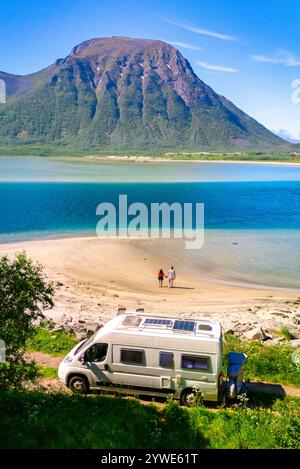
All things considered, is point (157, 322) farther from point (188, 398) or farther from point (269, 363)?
point (269, 363)

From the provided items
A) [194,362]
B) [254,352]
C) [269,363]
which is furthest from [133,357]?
[254,352]

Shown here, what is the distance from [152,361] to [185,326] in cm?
168

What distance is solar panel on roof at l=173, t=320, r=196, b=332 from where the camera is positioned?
14620mm

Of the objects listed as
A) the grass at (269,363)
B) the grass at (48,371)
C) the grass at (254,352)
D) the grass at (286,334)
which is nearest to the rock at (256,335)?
the grass at (254,352)

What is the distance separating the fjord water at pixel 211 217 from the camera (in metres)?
44.5

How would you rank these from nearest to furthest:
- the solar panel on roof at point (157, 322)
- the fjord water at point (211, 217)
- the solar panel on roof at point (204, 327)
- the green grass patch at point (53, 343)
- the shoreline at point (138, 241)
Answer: the solar panel on roof at point (204, 327), the solar panel on roof at point (157, 322), the green grass patch at point (53, 343), the shoreline at point (138, 241), the fjord water at point (211, 217)

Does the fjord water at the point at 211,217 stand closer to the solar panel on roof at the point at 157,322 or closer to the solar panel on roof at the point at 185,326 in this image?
the solar panel on roof at the point at 185,326

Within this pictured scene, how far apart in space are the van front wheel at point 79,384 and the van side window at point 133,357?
1595mm

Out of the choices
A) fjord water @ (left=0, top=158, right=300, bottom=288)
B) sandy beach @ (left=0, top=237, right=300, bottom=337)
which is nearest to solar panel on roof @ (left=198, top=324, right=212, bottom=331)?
sandy beach @ (left=0, top=237, right=300, bottom=337)

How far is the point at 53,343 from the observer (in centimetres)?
1945

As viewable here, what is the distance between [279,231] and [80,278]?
39.7 metres

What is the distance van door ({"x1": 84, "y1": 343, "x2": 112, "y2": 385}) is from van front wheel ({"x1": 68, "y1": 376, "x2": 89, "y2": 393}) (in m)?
0.40
